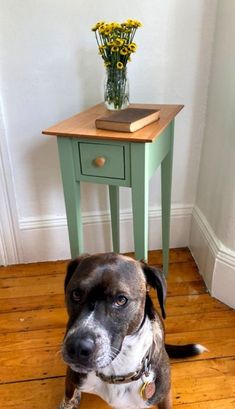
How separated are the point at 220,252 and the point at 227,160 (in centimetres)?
38

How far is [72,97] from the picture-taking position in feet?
4.83

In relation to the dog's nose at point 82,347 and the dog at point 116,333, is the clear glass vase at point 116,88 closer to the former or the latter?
the dog at point 116,333

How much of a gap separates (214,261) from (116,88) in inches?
32.2

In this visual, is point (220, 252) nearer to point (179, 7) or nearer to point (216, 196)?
point (216, 196)

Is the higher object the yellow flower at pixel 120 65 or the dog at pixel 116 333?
the yellow flower at pixel 120 65

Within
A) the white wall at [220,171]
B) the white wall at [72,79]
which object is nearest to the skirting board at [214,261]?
the white wall at [220,171]

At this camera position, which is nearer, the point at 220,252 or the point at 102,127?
the point at 102,127

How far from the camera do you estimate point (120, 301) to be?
0.76 meters

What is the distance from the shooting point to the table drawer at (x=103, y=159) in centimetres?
105

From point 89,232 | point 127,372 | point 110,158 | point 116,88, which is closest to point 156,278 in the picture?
point 127,372

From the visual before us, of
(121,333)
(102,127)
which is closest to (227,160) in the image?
(102,127)

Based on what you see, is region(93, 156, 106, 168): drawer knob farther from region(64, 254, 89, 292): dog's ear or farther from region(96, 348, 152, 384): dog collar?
region(96, 348, 152, 384): dog collar

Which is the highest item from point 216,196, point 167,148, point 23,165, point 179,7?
point 179,7

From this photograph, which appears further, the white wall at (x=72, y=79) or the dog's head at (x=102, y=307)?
the white wall at (x=72, y=79)
